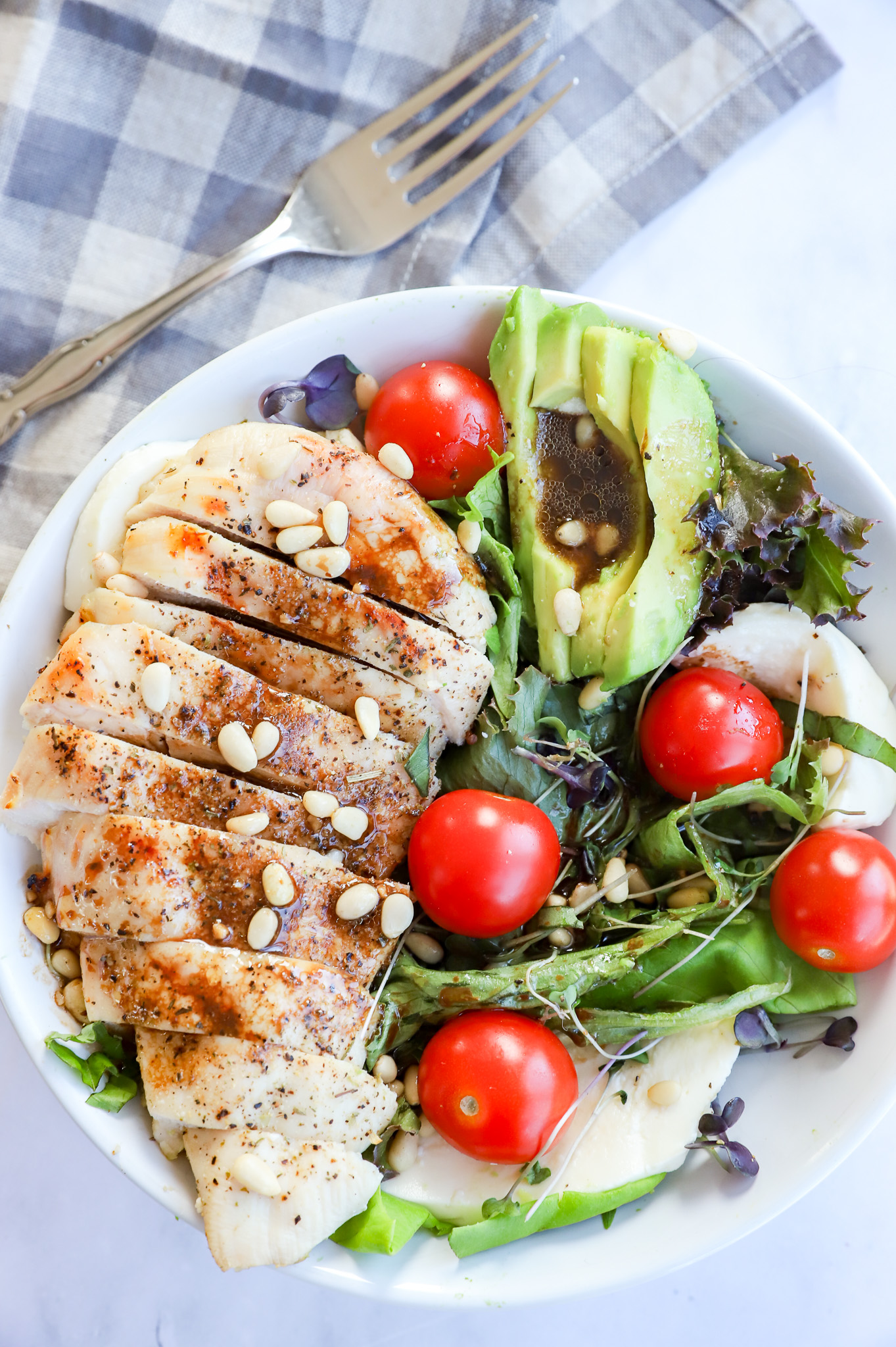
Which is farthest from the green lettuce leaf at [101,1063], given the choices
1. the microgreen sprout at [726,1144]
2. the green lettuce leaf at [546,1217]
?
the microgreen sprout at [726,1144]

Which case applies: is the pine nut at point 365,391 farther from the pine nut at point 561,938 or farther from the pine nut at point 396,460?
the pine nut at point 561,938

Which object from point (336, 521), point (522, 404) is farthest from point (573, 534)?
point (336, 521)

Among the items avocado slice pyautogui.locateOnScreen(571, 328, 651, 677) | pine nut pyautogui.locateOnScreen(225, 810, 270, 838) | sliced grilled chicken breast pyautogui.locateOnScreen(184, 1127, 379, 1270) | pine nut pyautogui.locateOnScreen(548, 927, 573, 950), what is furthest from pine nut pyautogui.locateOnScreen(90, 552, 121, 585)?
pine nut pyautogui.locateOnScreen(548, 927, 573, 950)

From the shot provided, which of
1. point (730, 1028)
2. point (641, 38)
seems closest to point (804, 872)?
point (730, 1028)

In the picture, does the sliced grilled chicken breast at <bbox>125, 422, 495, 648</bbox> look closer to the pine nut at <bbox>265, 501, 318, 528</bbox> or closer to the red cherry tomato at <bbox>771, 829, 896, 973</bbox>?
the pine nut at <bbox>265, 501, 318, 528</bbox>

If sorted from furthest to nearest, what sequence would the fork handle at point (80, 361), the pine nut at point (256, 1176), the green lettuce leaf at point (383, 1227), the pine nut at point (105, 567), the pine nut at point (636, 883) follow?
the fork handle at point (80, 361), the pine nut at point (636, 883), the pine nut at point (105, 567), the green lettuce leaf at point (383, 1227), the pine nut at point (256, 1176)

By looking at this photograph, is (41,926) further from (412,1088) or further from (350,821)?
(412,1088)
